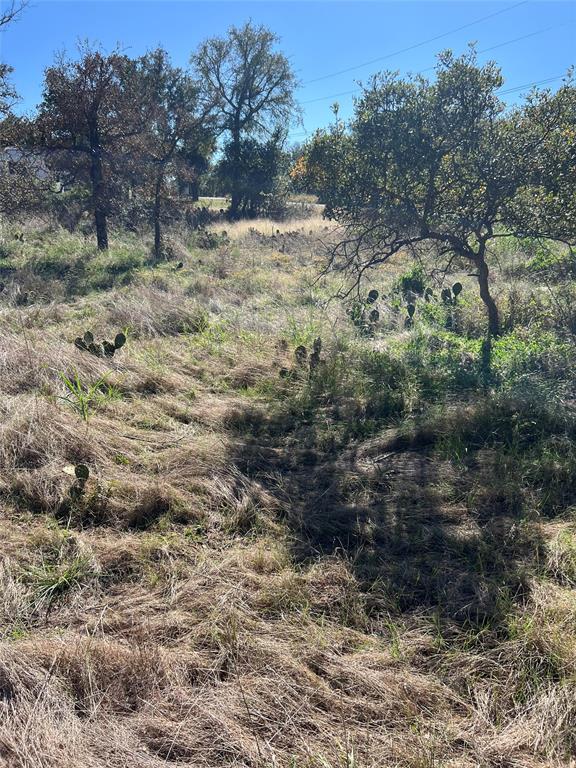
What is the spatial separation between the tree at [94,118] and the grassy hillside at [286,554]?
254 inches

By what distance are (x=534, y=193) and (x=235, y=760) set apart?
6.17 meters

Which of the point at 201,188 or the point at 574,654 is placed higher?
the point at 201,188

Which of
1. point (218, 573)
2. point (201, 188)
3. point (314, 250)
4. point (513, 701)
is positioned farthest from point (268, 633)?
point (201, 188)

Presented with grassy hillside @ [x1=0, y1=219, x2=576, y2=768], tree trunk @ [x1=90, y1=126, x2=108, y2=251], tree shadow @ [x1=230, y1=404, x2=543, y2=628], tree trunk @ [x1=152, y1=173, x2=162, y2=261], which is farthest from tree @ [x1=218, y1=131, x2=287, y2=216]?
tree shadow @ [x1=230, y1=404, x2=543, y2=628]

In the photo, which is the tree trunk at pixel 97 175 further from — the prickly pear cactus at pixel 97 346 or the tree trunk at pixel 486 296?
the tree trunk at pixel 486 296

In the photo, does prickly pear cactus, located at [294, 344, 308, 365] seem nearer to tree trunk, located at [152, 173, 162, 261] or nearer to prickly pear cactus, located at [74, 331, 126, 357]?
prickly pear cactus, located at [74, 331, 126, 357]

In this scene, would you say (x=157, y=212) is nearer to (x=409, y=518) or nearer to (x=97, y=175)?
(x=97, y=175)

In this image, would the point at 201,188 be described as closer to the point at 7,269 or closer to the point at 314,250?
the point at 314,250

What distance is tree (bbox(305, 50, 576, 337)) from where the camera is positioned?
559cm

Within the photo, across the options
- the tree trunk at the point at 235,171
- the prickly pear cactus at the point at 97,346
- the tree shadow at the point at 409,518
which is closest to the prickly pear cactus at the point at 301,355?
the tree shadow at the point at 409,518

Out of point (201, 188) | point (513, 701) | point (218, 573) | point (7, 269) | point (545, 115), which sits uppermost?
point (201, 188)

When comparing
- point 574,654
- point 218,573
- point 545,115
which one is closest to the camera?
point 574,654

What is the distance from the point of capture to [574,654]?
2.25 m

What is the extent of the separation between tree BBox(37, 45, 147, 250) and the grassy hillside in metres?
6.45
